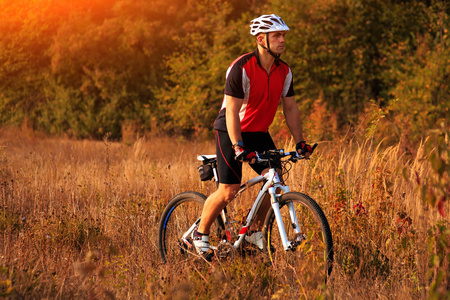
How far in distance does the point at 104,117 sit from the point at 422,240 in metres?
14.4

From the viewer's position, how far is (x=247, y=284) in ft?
12.2

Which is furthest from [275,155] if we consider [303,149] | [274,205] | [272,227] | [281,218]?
[272,227]

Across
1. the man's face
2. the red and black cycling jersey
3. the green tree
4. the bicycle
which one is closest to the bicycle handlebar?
the bicycle

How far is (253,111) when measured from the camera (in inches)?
164

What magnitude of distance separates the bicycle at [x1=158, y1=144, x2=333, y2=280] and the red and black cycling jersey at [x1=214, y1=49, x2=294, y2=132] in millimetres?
381

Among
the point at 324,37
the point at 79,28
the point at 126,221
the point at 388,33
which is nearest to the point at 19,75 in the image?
the point at 79,28

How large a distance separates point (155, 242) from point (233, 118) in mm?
1843

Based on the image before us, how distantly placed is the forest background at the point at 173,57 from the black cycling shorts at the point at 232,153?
401 inches

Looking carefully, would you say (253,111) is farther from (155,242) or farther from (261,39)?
(155,242)

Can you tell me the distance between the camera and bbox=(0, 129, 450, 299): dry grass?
3672 mm

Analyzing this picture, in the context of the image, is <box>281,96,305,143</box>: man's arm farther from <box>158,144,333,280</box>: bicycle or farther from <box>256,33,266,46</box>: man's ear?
<box>256,33,266,46</box>: man's ear

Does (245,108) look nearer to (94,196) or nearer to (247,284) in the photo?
(247,284)

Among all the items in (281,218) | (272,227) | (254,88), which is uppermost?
(254,88)

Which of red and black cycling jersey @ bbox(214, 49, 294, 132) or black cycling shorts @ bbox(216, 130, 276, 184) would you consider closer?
red and black cycling jersey @ bbox(214, 49, 294, 132)
